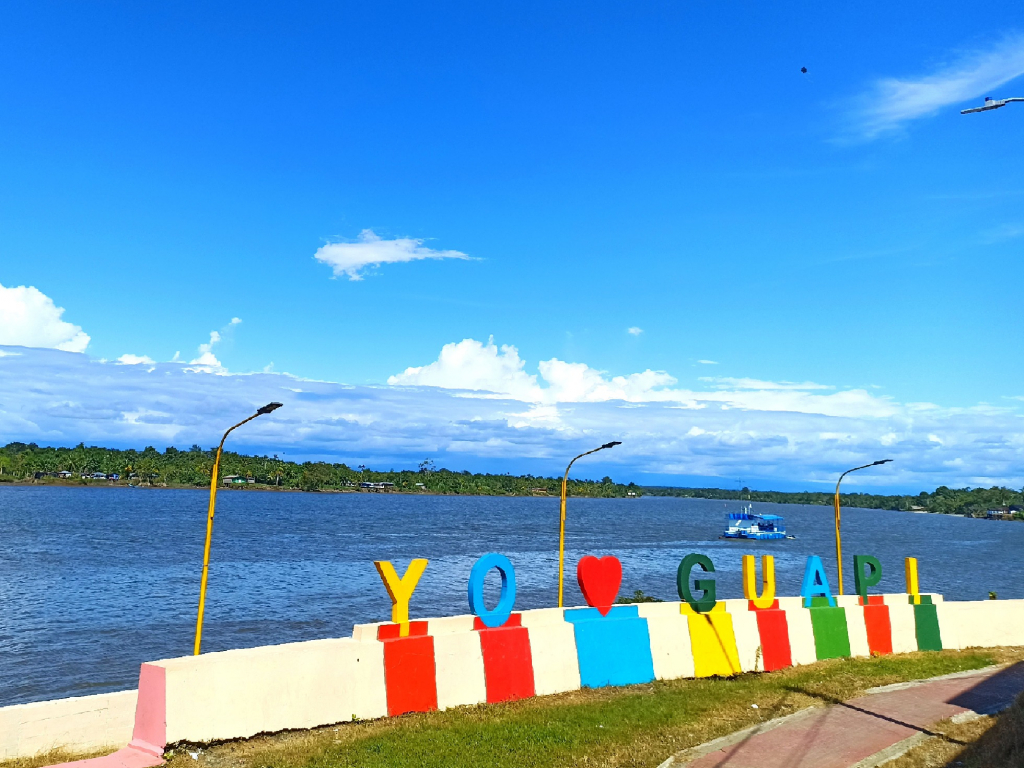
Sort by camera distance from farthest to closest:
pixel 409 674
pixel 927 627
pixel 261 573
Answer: pixel 261 573 < pixel 927 627 < pixel 409 674

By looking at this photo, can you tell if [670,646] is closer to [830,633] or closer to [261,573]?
[830,633]

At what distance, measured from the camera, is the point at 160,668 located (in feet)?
41.8

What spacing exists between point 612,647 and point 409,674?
4905mm

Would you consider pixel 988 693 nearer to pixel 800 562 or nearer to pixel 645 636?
pixel 645 636

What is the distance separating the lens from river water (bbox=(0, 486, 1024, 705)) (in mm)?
38281

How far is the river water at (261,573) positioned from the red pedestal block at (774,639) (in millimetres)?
21890

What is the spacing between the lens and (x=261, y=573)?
213 feet

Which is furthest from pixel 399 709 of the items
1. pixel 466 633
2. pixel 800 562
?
pixel 800 562

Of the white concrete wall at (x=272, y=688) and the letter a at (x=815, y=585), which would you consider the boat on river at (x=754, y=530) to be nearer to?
the letter a at (x=815, y=585)

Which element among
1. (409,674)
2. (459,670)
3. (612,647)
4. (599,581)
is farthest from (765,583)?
(409,674)

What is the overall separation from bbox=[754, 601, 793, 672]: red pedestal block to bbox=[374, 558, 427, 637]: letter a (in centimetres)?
918

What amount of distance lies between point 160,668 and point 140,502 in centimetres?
17162

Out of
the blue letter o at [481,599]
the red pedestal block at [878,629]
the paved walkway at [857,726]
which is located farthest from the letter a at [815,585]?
the blue letter o at [481,599]

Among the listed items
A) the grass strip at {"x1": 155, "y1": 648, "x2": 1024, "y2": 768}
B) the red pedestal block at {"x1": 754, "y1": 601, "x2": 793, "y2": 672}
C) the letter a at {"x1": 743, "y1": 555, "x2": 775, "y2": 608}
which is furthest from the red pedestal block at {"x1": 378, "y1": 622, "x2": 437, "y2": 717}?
the letter a at {"x1": 743, "y1": 555, "x2": 775, "y2": 608}
